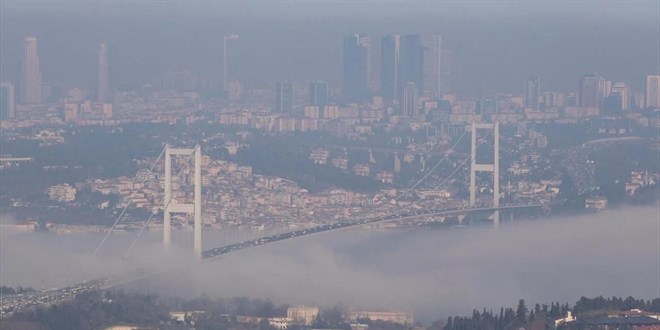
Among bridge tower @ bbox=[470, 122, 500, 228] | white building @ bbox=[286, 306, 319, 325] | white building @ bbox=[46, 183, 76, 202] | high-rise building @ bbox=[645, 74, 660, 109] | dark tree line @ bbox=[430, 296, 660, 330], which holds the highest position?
high-rise building @ bbox=[645, 74, 660, 109]

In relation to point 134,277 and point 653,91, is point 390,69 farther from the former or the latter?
point 134,277

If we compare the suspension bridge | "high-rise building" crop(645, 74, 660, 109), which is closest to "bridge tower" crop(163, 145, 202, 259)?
the suspension bridge

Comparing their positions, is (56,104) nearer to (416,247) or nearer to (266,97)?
(266,97)

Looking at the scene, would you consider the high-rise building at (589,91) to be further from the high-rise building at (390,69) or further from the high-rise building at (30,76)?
the high-rise building at (30,76)

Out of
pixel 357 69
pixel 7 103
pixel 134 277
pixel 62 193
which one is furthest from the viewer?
pixel 357 69

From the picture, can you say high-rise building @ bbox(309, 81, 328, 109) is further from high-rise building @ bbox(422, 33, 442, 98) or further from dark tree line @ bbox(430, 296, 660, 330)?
dark tree line @ bbox(430, 296, 660, 330)

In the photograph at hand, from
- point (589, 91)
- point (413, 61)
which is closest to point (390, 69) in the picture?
point (413, 61)
